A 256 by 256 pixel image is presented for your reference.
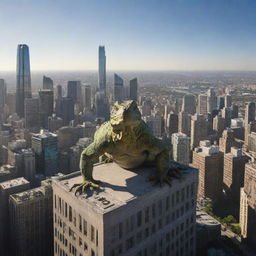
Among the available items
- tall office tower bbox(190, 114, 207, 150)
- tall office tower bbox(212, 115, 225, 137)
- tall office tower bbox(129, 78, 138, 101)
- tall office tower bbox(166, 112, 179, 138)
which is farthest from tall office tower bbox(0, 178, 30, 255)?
tall office tower bbox(129, 78, 138, 101)

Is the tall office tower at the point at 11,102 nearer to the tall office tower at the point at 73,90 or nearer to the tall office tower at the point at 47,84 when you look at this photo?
the tall office tower at the point at 47,84

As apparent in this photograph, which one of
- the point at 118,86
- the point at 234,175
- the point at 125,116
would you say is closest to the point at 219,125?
the point at 234,175

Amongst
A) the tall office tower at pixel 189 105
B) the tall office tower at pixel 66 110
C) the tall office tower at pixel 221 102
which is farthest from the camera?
the tall office tower at pixel 221 102

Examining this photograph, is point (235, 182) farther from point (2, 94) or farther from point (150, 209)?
point (2, 94)

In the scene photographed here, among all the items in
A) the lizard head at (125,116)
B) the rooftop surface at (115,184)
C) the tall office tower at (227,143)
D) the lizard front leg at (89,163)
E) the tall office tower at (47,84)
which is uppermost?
the tall office tower at (47,84)

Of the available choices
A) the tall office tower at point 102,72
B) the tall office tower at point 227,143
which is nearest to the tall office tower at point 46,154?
the tall office tower at point 227,143

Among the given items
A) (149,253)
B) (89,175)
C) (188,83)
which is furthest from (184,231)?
(188,83)

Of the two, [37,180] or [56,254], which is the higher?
[56,254]
